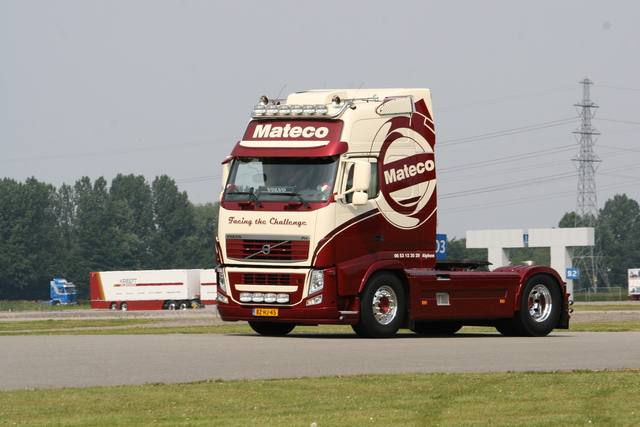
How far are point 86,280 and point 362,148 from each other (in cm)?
12157

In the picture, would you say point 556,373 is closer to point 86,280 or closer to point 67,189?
point 86,280

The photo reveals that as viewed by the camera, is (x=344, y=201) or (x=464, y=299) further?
(x=464, y=299)

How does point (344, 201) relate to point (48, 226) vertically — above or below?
below

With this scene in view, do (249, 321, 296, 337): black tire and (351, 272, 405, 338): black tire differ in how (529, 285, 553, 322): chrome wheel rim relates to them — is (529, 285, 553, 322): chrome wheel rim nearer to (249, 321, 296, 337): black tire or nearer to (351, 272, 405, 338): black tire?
(351, 272, 405, 338): black tire

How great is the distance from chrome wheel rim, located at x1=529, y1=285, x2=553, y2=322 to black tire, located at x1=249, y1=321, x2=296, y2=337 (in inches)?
189

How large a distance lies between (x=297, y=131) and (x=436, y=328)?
5.83 metres

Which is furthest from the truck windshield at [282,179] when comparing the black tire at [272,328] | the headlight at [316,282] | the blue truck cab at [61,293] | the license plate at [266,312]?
the blue truck cab at [61,293]

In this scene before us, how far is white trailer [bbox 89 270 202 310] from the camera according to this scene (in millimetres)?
82125

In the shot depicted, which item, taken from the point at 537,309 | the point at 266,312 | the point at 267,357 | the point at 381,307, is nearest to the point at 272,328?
the point at 266,312

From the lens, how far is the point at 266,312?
19.0 metres

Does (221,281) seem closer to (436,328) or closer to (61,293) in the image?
(436,328)

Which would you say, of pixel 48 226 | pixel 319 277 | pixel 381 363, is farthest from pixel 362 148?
pixel 48 226

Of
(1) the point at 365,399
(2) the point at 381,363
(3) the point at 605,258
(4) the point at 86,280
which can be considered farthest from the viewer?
(3) the point at 605,258

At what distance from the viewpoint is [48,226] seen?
474ft
